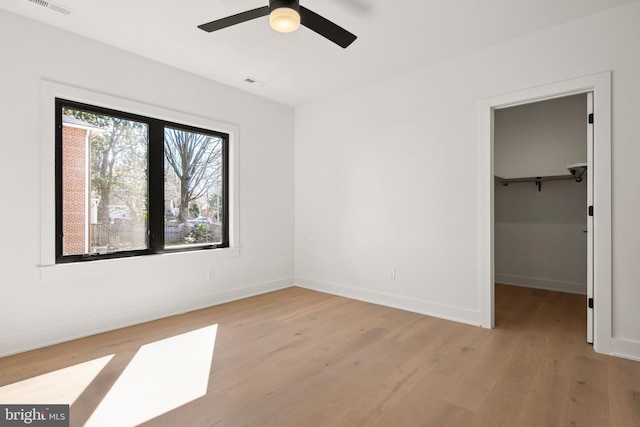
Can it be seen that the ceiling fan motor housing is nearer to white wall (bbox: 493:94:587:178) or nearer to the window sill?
the window sill

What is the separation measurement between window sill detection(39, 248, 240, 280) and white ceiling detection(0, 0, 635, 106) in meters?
2.10

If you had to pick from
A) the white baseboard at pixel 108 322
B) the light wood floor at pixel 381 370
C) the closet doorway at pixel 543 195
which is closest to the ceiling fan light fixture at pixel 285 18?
the light wood floor at pixel 381 370

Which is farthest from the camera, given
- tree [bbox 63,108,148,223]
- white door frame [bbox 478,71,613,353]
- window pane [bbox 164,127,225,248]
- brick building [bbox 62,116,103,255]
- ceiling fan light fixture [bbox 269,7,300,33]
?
window pane [bbox 164,127,225,248]

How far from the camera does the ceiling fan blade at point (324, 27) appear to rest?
6.87 feet

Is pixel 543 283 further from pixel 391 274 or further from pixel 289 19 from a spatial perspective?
pixel 289 19

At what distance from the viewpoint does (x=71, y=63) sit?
Answer: 291 centimetres

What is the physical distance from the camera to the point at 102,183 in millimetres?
3180

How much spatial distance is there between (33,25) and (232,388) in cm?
333

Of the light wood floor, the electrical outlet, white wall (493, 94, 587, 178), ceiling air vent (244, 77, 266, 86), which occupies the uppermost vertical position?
ceiling air vent (244, 77, 266, 86)

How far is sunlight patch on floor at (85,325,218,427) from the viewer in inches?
72.4

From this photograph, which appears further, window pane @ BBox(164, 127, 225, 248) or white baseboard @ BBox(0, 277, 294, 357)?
A: window pane @ BBox(164, 127, 225, 248)

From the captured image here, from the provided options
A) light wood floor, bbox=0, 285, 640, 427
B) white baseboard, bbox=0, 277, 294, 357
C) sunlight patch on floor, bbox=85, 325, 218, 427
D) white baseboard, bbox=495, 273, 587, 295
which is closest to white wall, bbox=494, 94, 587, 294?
white baseboard, bbox=495, 273, 587, 295

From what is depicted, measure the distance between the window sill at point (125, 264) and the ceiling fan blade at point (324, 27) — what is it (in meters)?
2.72

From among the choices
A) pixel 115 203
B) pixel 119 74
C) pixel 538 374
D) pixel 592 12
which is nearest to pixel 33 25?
pixel 119 74
